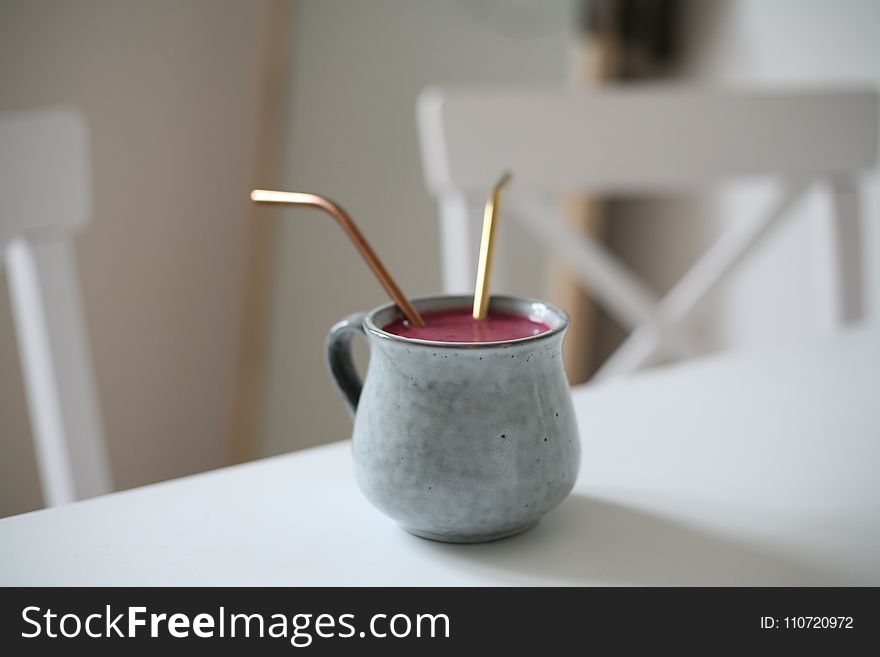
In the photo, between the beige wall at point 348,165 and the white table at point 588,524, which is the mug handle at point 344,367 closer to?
the white table at point 588,524

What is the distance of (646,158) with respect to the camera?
0.91 meters

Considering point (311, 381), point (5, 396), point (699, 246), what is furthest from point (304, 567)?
point (699, 246)

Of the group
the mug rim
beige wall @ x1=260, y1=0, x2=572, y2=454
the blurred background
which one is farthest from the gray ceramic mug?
beige wall @ x1=260, y1=0, x2=572, y2=454

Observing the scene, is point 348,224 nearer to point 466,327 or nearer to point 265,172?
Answer: point 466,327

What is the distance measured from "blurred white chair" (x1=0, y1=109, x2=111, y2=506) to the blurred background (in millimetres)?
446

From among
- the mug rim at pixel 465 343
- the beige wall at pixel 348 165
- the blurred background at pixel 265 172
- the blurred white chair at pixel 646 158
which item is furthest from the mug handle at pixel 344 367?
the beige wall at pixel 348 165

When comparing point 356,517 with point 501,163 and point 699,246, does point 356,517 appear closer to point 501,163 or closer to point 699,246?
point 501,163

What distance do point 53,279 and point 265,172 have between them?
675 mm

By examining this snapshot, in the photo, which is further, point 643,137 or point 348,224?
point 643,137

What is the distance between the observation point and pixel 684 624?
39 cm

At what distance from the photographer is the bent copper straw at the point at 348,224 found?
0.38m

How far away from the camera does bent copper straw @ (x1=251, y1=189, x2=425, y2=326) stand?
38 cm

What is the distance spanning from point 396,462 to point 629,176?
0.60 m

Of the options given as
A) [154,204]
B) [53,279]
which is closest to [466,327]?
[53,279]
